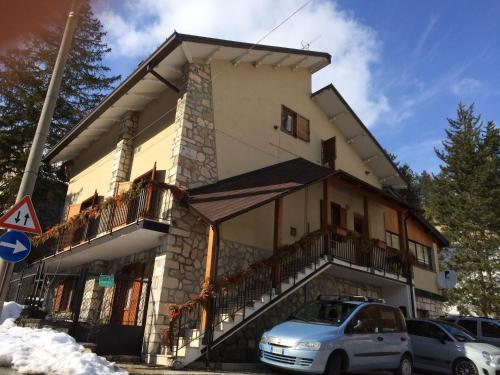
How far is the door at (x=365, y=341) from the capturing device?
28.1 ft

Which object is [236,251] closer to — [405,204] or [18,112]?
[405,204]

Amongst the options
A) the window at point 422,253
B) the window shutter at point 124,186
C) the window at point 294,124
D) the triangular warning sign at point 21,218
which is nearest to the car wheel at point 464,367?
the window at point 294,124

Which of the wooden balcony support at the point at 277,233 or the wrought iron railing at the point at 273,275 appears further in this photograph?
the wooden balcony support at the point at 277,233

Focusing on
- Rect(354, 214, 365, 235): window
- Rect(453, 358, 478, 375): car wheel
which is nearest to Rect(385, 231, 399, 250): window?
Rect(354, 214, 365, 235): window

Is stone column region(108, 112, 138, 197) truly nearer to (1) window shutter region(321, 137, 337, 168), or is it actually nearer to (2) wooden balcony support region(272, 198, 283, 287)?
(2) wooden balcony support region(272, 198, 283, 287)

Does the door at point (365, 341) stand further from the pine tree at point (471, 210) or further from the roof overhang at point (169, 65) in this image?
the pine tree at point (471, 210)

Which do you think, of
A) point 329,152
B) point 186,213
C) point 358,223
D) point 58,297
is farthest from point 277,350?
point 58,297

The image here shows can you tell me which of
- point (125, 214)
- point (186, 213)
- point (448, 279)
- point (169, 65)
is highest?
point (169, 65)

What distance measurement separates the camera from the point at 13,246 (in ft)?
21.8

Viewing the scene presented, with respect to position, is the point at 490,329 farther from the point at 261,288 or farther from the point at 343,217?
the point at 261,288

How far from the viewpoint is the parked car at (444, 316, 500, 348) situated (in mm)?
13250

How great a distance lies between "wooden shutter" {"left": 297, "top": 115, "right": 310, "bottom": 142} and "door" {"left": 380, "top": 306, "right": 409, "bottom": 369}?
8.30 metres

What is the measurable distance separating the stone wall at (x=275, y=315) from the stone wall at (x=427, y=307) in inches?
125

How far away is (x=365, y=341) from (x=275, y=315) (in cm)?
453
